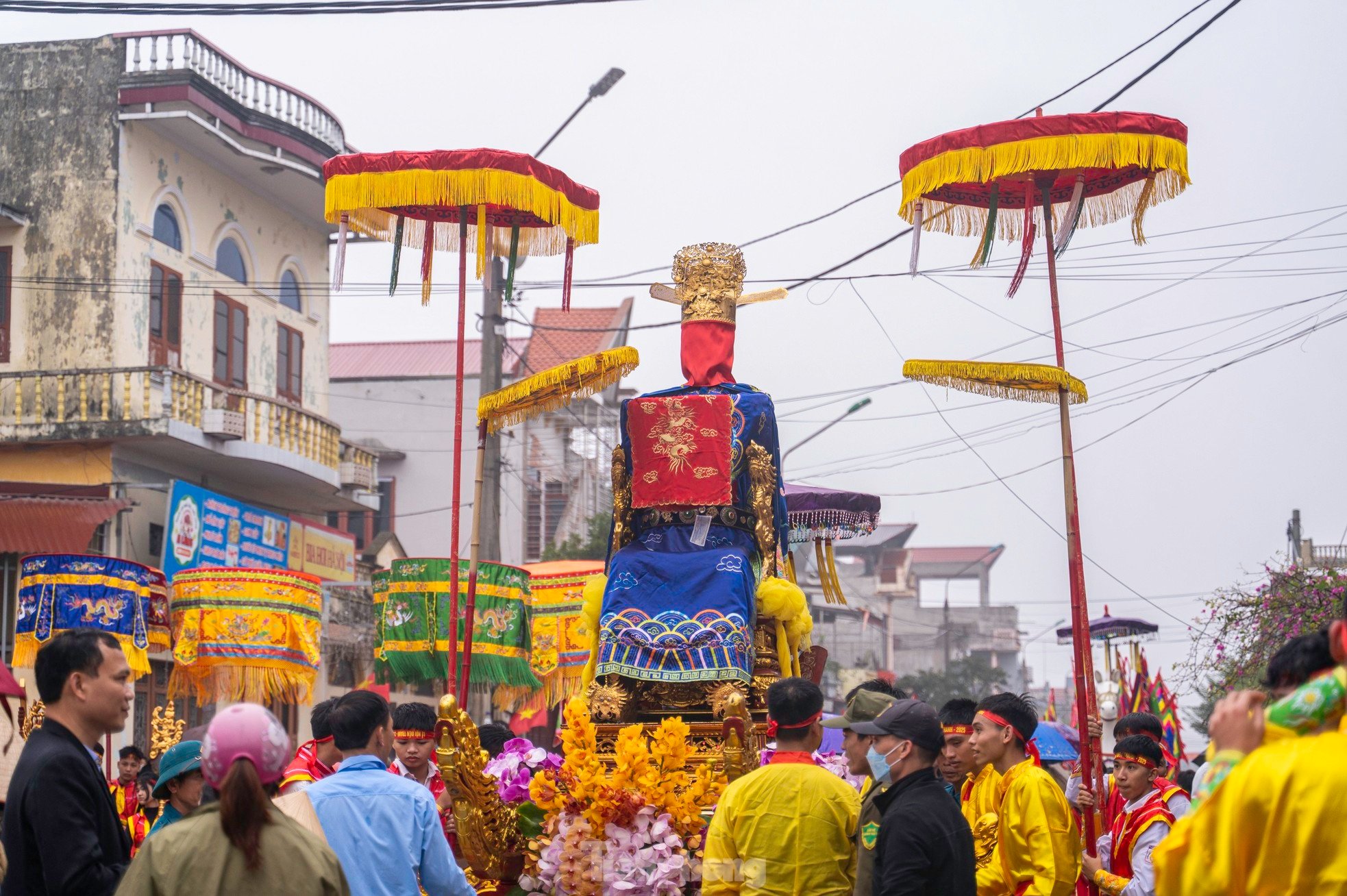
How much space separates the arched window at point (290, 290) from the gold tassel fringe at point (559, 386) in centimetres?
1474

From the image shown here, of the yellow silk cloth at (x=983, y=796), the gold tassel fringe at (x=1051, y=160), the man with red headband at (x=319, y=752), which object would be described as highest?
the gold tassel fringe at (x=1051, y=160)

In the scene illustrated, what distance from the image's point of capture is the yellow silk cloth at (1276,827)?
10.5 feet

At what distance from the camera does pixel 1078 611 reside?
25.0 ft

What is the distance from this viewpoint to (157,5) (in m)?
11.1

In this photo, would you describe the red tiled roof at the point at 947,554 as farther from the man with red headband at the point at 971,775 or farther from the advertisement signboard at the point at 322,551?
the man with red headband at the point at 971,775

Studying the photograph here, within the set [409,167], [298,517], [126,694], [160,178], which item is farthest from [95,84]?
[126,694]

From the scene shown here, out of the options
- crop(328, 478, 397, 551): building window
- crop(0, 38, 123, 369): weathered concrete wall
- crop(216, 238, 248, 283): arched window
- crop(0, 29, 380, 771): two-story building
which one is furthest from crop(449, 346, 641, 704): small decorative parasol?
crop(328, 478, 397, 551): building window

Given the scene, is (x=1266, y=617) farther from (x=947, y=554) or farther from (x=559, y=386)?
(x=947, y=554)

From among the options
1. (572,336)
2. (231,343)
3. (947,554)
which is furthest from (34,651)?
(947,554)

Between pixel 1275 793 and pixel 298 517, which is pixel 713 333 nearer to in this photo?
pixel 1275 793

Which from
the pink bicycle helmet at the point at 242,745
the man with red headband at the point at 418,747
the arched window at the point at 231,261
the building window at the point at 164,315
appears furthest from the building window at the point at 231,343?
the pink bicycle helmet at the point at 242,745

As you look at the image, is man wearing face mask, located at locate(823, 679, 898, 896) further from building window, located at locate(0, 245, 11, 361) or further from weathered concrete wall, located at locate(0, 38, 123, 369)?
building window, located at locate(0, 245, 11, 361)

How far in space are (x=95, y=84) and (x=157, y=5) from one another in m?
9.05

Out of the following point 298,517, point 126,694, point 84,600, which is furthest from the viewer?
point 298,517
